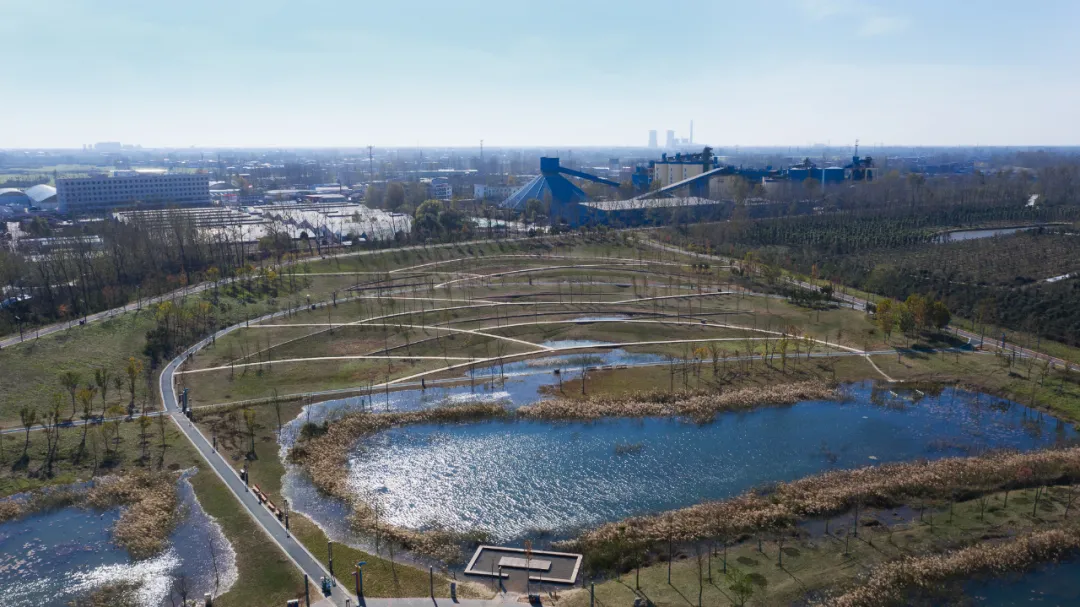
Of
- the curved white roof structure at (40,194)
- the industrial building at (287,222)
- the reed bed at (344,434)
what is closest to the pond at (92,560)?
the reed bed at (344,434)

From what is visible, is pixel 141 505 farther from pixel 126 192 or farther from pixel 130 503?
pixel 126 192

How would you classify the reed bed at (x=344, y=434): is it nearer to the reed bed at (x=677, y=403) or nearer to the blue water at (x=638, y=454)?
the blue water at (x=638, y=454)

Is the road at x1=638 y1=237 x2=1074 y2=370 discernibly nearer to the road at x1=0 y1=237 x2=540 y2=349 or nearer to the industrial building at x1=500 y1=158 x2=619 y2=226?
the industrial building at x1=500 y1=158 x2=619 y2=226

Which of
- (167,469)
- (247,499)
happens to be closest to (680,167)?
(167,469)

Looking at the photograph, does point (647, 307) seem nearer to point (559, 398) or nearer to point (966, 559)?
point (559, 398)

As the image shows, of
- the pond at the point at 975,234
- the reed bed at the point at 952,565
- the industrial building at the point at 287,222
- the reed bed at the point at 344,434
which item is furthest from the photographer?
the pond at the point at 975,234

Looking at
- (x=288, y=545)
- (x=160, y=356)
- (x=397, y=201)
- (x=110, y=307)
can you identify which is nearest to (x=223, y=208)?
(x=397, y=201)

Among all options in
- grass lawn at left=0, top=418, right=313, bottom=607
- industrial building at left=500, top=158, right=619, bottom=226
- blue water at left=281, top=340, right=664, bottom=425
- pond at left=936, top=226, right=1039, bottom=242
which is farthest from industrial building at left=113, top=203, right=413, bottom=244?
pond at left=936, top=226, right=1039, bottom=242
